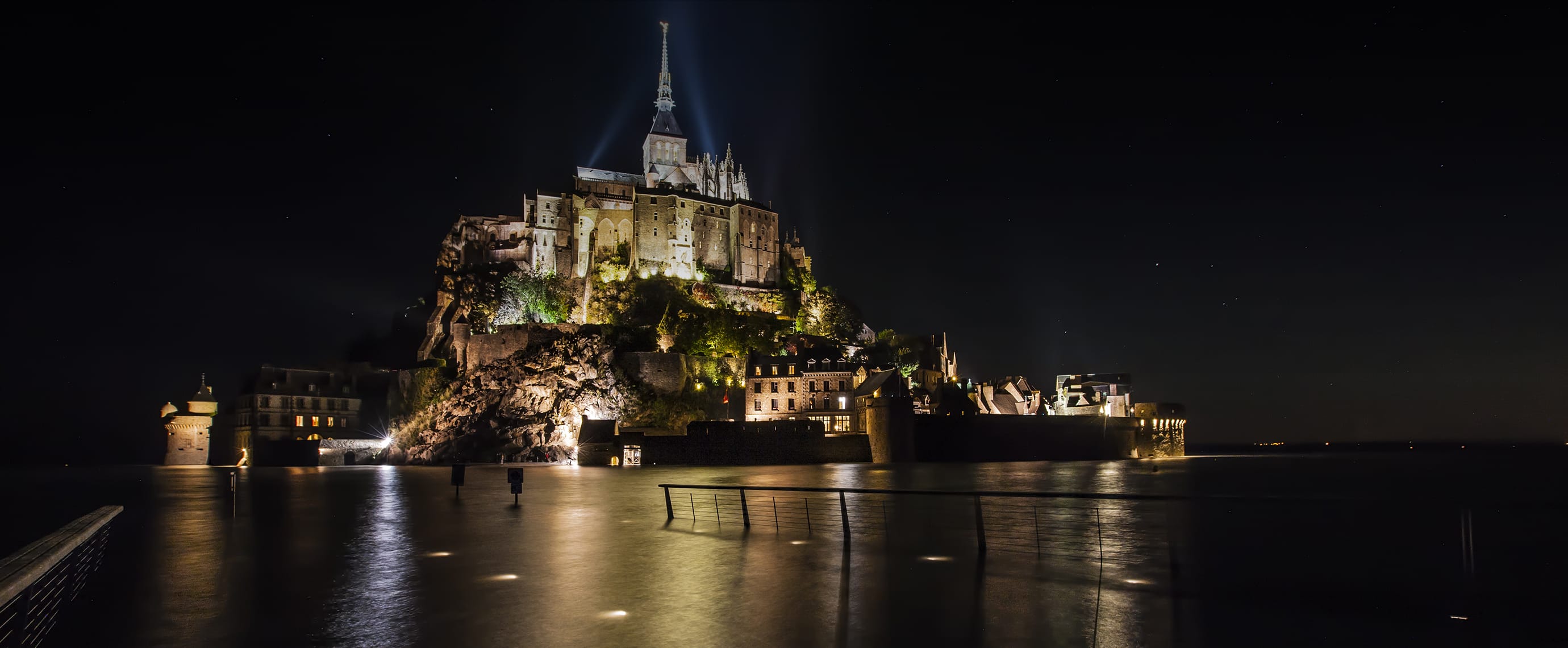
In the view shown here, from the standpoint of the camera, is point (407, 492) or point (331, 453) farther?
point (331, 453)

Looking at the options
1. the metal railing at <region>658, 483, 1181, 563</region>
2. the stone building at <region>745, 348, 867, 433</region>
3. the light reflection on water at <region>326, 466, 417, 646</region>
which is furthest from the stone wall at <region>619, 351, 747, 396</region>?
the light reflection on water at <region>326, 466, 417, 646</region>

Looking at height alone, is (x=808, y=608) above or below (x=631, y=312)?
below

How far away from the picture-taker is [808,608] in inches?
355

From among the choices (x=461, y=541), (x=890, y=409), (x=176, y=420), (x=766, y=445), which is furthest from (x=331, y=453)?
(x=461, y=541)

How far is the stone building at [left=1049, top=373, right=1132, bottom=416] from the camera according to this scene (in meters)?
90.8

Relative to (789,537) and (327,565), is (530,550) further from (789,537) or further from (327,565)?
(789,537)

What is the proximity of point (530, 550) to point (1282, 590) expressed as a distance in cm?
1068

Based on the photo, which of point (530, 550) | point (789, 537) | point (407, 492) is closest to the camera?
point (530, 550)

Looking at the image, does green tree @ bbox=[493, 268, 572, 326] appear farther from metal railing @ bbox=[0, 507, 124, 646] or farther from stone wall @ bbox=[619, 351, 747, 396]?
metal railing @ bbox=[0, 507, 124, 646]

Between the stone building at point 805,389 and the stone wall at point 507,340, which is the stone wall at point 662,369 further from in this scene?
the stone wall at point 507,340

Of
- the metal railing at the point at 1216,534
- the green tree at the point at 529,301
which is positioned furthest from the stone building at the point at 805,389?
the metal railing at the point at 1216,534

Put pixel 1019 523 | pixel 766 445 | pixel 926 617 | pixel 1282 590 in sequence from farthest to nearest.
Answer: pixel 766 445, pixel 1019 523, pixel 1282 590, pixel 926 617

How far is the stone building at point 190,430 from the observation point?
71.5m

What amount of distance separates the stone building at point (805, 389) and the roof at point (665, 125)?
43604 millimetres
